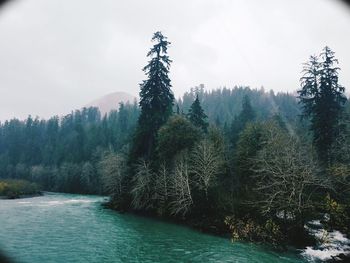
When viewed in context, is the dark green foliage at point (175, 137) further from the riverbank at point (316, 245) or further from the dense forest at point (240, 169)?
the riverbank at point (316, 245)

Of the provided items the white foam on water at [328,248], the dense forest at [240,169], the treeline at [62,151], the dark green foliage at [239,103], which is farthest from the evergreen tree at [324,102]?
the dark green foliage at [239,103]

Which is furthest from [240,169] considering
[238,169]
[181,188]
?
[181,188]

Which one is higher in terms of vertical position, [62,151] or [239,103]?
[239,103]

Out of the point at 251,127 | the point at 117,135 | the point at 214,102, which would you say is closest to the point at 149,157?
the point at 251,127

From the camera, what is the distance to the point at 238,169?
120 ft

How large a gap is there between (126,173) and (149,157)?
203 inches

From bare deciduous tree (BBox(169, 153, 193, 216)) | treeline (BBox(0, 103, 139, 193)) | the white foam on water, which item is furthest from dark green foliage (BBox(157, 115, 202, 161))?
treeline (BBox(0, 103, 139, 193))

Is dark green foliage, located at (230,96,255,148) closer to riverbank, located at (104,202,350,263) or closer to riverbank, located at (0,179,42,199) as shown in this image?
riverbank, located at (104,202,350,263)

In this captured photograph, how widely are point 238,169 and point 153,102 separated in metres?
15.9

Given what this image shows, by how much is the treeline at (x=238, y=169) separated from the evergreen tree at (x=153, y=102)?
0.48ft

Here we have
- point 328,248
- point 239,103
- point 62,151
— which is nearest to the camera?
point 328,248

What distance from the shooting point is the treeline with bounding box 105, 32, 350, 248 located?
22859 millimetres

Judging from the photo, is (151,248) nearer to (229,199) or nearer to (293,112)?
(229,199)

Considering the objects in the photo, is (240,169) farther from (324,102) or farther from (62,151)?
(62,151)
